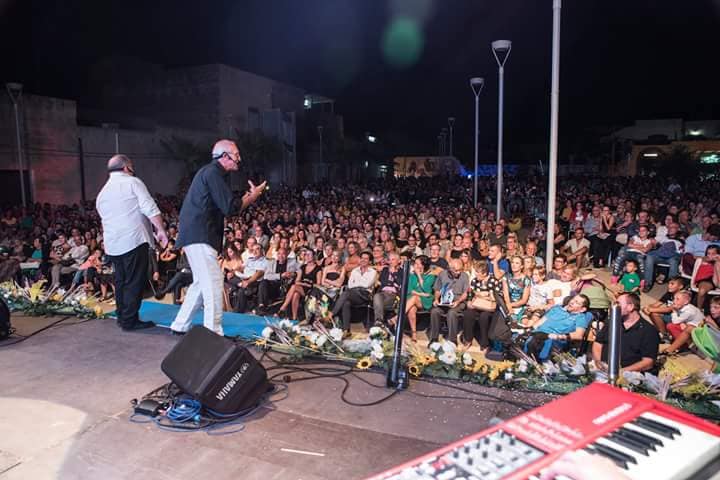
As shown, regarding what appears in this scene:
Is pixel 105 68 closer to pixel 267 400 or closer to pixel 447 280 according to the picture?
pixel 447 280

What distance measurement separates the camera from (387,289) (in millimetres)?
6285

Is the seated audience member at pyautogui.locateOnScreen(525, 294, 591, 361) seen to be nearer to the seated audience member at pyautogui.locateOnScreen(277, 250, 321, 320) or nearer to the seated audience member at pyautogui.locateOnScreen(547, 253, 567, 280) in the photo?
the seated audience member at pyautogui.locateOnScreen(547, 253, 567, 280)

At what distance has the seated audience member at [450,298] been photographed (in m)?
5.59

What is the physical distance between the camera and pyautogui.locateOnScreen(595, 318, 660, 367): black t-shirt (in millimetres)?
4105

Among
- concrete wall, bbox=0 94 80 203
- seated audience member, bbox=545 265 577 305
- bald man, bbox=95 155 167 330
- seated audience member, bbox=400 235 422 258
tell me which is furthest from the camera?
concrete wall, bbox=0 94 80 203

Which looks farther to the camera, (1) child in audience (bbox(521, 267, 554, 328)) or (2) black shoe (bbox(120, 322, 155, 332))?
(1) child in audience (bbox(521, 267, 554, 328))

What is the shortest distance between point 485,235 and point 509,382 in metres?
6.58

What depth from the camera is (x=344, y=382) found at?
314 cm

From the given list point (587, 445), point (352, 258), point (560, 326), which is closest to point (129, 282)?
point (587, 445)

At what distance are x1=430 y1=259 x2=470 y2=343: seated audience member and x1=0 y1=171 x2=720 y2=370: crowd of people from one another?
0.04 feet

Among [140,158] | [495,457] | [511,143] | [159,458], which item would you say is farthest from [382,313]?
[511,143]

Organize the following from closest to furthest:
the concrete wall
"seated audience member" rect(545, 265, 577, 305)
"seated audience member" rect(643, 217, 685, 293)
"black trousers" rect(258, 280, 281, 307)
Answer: "seated audience member" rect(545, 265, 577, 305) < "black trousers" rect(258, 280, 281, 307) < "seated audience member" rect(643, 217, 685, 293) < the concrete wall

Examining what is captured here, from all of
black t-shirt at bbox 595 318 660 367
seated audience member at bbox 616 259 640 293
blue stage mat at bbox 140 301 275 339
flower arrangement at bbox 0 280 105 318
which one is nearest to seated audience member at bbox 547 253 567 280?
seated audience member at bbox 616 259 640 293

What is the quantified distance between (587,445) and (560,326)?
3.88 m
